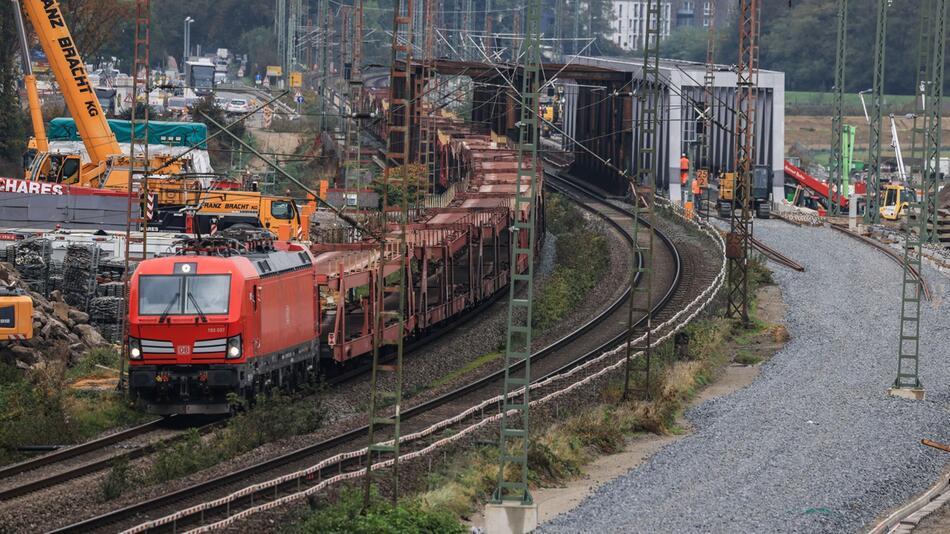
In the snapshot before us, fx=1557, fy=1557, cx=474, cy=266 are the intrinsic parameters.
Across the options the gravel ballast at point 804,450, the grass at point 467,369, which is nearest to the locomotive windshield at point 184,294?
the gravel ballast at point 804,450

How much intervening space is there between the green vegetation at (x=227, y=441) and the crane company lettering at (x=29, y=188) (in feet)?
79.2

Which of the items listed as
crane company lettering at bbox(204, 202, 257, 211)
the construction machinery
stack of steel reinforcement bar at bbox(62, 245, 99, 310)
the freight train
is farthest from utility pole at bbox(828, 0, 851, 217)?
the construction machinery

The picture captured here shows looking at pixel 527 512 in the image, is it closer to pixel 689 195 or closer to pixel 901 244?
pixel 901 244

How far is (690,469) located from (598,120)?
5985 centimetres

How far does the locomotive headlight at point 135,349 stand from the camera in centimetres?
2570

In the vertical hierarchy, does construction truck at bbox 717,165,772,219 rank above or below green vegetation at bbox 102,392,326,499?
above

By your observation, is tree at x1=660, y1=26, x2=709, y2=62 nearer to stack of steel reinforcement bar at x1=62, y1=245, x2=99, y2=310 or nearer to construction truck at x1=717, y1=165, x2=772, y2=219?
construction truck at x1=717, y1=165, x2=772, y2=219

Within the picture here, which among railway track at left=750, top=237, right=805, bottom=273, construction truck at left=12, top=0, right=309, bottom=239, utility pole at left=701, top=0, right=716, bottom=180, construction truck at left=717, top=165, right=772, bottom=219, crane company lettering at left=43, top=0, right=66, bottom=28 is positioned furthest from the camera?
construction truck at left=717, top=165, right=772, bottom=219

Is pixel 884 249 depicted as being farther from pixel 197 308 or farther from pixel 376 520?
pixel 376 520

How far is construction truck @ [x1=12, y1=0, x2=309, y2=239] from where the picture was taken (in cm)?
4831

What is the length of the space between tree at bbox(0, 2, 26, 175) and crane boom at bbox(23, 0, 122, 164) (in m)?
22.0

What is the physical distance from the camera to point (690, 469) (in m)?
23.3

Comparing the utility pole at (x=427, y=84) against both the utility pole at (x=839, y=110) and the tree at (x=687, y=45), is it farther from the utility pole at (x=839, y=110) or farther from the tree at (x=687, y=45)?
the tree at (x=687, y=45)

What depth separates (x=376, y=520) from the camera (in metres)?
17.8
